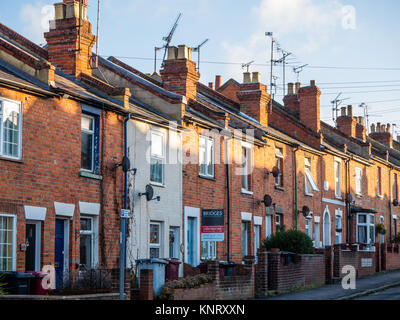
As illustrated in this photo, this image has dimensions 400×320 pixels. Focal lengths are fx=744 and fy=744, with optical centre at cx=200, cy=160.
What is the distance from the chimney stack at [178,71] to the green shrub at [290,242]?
651 centimetres

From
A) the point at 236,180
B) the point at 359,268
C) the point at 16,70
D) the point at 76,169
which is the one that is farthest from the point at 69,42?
the point at 359,268

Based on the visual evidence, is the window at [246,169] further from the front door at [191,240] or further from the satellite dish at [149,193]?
the satellite dish at [149,193]

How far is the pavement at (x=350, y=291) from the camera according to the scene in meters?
23.5

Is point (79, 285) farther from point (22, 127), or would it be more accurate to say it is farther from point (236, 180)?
point (236, 180)

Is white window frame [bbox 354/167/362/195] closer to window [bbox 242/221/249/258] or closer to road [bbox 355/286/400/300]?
window [bbox 242/221/249/258]

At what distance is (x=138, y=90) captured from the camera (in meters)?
27.2

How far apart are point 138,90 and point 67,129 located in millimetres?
7158

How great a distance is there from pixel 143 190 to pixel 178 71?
7009 mm

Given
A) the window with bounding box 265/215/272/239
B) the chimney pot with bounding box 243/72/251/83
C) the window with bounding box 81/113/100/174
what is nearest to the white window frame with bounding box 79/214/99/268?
the window with bounding box 81/113/100/174

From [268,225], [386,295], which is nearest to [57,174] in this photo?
[386,295]

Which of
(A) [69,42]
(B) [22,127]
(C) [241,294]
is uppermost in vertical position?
(A) [69,42]

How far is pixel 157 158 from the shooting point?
2419 cm

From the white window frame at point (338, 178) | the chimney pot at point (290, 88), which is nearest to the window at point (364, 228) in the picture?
the white window frame at point (338, 178)

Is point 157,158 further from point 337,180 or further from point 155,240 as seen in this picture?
point 337,180
